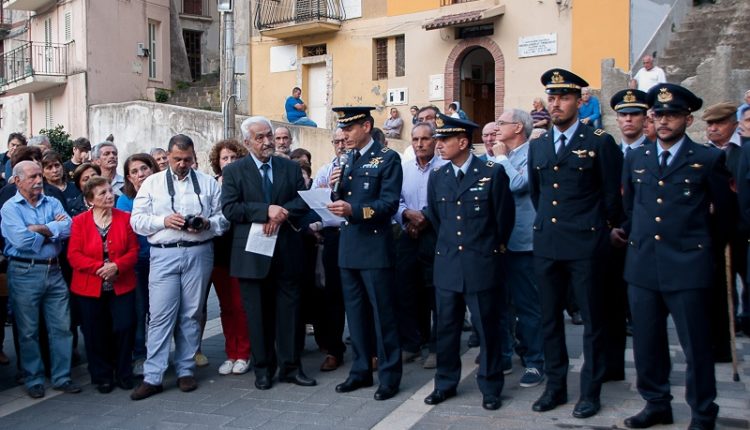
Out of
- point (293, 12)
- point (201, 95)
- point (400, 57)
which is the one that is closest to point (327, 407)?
point (400, 57)

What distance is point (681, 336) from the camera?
5.04m

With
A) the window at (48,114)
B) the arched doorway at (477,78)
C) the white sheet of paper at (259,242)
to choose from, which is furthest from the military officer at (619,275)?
the window at (48,114)

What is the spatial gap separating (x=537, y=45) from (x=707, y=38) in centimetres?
432

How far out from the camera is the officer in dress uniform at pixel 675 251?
4.96 meters

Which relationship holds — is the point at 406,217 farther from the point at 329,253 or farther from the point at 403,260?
the point at 329,253

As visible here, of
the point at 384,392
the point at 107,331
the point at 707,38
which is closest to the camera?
the point at 384,392

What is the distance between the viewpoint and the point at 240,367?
23.3 ft

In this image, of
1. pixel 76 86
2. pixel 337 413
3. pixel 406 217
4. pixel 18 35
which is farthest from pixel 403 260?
pixel 18 35

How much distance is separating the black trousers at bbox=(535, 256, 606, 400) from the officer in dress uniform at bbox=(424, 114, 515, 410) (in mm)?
357

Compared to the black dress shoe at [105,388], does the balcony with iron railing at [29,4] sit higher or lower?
higher

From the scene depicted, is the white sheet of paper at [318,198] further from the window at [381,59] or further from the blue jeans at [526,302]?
the window at [381,59]

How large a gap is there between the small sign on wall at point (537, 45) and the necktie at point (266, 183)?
1560 cm

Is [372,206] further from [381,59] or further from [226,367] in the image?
[381,59]

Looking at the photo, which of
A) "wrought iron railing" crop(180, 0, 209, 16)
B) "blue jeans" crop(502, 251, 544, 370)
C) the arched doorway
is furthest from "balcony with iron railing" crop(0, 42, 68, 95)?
"blue jeans" crop(502, 251, 544, 370)
